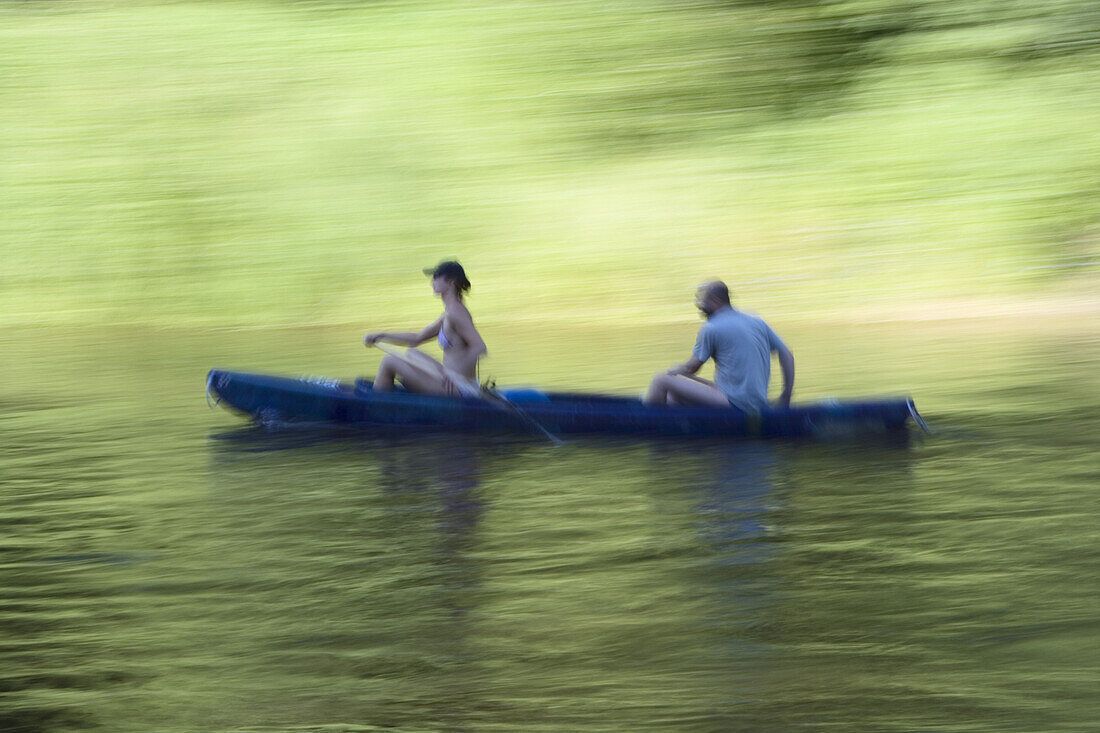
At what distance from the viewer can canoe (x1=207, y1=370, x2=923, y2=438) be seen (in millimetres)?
9172

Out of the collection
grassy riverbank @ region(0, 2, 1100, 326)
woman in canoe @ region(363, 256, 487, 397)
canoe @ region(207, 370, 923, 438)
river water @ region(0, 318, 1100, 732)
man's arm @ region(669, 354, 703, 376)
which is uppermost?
grassy riverbank @ region(0, 2, 1100, 326)

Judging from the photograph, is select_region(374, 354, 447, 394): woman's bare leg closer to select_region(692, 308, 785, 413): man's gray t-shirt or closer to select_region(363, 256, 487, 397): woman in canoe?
select_region(363, 256, 487, 397): woman in canoe

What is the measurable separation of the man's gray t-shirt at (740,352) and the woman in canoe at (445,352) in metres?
1.52

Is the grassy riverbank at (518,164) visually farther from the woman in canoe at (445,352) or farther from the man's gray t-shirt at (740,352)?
the man's gray t-shirt at (740,352)

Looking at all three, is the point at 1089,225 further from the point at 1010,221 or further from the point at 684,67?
the point at 684,67

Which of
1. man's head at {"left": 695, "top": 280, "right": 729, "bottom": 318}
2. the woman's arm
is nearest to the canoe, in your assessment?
the woman's arm

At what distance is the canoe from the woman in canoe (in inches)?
5.7

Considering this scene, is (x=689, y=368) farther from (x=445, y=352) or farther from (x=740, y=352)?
(x=445, y=352)

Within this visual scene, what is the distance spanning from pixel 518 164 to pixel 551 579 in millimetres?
20808

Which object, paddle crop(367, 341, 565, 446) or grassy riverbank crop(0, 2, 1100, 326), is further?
grassy riverbank crop(0, 2, 1100, 326)

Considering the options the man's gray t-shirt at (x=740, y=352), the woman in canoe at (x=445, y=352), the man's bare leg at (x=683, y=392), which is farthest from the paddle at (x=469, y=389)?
the man's gray t-shirt at (x=740, y=352)

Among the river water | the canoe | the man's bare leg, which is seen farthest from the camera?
the man's bare leg

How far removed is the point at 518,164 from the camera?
26328 mm

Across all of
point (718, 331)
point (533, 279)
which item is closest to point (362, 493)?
point (718, 331)
